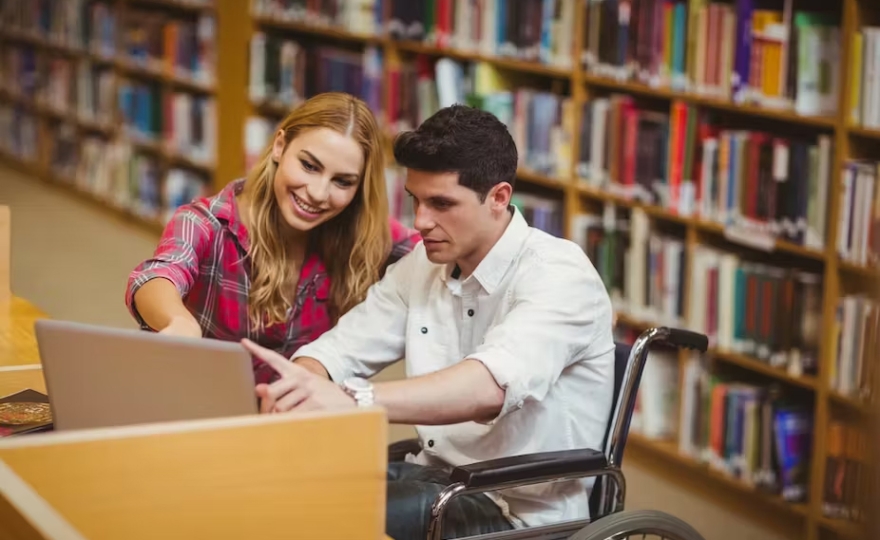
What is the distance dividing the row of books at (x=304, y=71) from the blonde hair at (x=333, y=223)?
2616mm

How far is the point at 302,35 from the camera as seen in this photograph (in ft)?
18.8

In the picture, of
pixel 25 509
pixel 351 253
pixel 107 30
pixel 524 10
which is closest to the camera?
pixel 25 509

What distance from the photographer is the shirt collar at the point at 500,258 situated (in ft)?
6.61

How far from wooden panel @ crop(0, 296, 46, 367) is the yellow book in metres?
1.99

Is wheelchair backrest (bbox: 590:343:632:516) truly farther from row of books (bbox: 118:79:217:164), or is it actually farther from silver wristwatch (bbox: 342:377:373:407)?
row of books (bbox: 118:79:217:164)

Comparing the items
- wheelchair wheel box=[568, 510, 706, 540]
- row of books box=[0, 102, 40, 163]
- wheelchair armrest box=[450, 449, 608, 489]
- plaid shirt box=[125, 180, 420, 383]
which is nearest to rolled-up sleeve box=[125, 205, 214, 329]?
plaid shirt box=[125, 180, 420, 383]

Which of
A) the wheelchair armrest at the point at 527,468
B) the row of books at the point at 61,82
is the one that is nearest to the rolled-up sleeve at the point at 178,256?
the wheelchair armrest at the point at 527,468

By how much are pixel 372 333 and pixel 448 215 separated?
11.7 inches

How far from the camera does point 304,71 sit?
533 cm

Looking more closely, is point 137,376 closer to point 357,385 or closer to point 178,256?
point 357,385

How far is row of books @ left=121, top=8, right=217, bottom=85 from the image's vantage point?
19.9 ft

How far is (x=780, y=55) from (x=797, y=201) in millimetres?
388

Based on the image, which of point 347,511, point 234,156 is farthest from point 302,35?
point 347,511

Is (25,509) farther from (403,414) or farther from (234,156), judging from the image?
(234,156)
